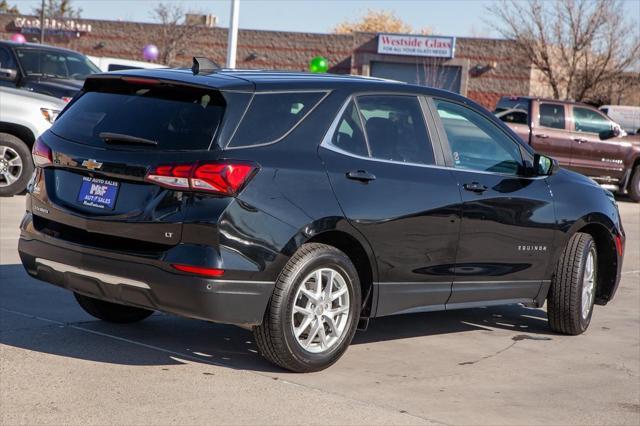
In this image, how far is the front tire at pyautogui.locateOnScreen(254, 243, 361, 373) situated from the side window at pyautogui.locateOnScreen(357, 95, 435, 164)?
785 mm

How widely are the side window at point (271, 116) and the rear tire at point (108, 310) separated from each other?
1833 millimetres

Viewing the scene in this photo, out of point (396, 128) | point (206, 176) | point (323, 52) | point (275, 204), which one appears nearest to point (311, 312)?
point (275, 204)

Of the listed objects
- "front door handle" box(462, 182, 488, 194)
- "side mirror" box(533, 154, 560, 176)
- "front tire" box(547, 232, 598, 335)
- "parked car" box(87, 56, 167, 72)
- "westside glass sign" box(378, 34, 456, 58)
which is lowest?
"front tire" box(547, 232, 598, 335)

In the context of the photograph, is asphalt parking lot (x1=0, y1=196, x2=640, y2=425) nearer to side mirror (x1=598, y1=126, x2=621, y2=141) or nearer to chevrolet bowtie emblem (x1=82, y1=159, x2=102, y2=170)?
chevrolet bowtie emblem (x1=82, y1=159, x2=102, y2=170)

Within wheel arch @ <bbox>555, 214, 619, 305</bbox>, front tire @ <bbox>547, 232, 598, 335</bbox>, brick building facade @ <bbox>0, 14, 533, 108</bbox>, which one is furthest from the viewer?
brick building facade @ <bbox>0, 14, 533, 108</bbox>

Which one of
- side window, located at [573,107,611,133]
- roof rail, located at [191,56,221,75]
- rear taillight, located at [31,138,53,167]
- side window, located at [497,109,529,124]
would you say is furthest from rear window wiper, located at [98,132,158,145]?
side window, located at [573,107,611,133]

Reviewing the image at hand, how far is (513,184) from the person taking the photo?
7.18 meters

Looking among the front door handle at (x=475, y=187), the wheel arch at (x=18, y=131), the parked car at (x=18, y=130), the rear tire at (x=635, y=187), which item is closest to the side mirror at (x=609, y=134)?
the rear tire at (x=635, y=187)

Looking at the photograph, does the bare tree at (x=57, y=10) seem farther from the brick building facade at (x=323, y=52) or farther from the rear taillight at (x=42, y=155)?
the rear taillight at (x=42, y=155)

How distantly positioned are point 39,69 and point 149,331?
12.4 m

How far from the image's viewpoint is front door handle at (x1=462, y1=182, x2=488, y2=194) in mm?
6773

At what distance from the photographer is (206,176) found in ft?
17.9

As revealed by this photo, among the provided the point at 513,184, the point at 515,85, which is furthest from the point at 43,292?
the point at 515,85

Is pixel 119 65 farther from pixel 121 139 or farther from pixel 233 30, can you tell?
pixel 121 139
